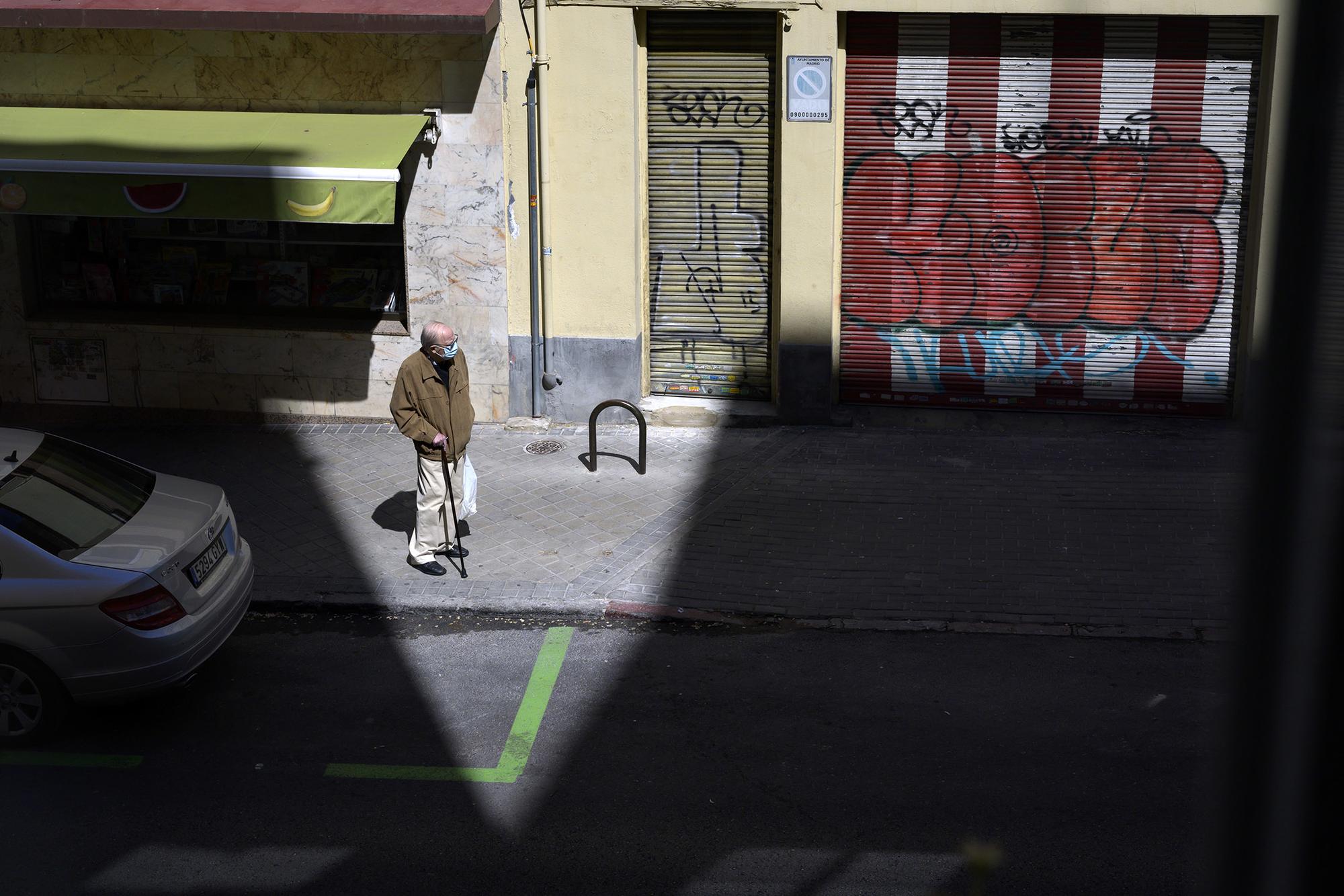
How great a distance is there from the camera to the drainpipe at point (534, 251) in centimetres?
1208

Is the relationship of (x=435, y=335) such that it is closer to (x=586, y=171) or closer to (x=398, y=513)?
(x=398, y=513)

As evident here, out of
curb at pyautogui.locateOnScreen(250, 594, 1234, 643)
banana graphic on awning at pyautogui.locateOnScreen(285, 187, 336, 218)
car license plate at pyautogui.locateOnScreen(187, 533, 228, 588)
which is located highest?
banana graphic on awning at pyautogui.locateOnScreen(285, 187, 336, 218)

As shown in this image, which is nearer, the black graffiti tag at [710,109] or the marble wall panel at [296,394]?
the black graffiti tag at [710,109]

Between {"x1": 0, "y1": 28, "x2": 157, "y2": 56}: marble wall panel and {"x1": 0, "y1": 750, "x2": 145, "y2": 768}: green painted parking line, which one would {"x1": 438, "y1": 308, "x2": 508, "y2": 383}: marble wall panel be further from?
{"x1": 0, "y1": 750, "x2": 145, "y2": 768}: green painted parking line

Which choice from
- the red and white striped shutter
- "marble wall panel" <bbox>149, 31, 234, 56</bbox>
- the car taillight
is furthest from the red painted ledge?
the car taillight

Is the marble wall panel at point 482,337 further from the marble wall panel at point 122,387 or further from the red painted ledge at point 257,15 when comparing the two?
the marble wall panel at point 122,387

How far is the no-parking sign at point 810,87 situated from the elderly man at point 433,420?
4.32 meters

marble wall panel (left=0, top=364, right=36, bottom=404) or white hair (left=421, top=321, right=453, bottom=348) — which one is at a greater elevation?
white hair (left=421, top=321, right=453, bottom=348)

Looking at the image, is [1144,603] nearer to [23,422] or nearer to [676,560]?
[676,560]

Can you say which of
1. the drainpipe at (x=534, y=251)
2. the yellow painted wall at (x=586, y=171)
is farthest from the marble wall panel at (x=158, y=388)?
the drainpipe at (x=534, y=251)

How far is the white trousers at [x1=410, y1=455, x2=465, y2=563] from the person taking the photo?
30.4 ft

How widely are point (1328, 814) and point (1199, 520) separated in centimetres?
968

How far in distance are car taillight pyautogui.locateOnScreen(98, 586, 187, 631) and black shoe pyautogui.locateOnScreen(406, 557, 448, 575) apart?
2.55 metres

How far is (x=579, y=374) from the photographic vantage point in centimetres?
1270
